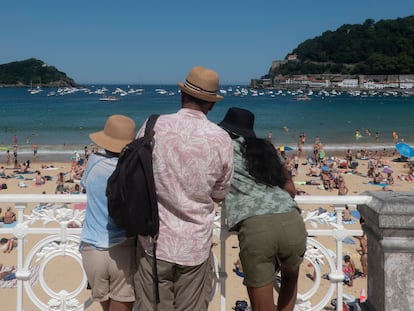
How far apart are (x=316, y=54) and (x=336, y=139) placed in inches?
5129

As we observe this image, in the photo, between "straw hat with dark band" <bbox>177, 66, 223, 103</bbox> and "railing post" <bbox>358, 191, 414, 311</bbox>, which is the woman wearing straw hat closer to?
"straw hat with dark band" <bbox>177, 66, 223, 103</bbox>

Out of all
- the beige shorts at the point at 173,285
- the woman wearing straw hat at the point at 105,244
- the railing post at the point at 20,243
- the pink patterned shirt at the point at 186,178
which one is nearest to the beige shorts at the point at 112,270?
the woman wearing straw hat at the point at 105,244

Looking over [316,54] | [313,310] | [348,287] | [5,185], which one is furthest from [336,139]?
[316,54]

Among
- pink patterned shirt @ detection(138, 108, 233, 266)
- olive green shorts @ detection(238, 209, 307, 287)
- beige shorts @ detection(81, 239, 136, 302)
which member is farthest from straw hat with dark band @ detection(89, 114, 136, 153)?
olive green shorts @ detection(238, 209, 307, 287)

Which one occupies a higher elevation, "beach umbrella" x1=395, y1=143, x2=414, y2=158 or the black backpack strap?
the black backpack strap

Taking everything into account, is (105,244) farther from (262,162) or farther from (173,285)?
(262,162)

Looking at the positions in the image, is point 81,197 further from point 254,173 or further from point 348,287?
point 348,287

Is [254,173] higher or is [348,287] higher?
[254,173]

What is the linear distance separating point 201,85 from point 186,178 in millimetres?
520

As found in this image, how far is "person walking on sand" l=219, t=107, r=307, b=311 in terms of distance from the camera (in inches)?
98.4

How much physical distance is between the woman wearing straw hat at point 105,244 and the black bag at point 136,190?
246mm

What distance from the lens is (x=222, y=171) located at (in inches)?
93.6

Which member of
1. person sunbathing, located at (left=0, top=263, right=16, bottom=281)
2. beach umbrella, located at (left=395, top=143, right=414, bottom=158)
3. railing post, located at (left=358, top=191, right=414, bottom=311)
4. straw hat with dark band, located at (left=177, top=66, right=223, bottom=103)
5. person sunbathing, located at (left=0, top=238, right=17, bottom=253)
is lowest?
person sunbathing, located at (left=0, top=263, right=16, bottom=281)

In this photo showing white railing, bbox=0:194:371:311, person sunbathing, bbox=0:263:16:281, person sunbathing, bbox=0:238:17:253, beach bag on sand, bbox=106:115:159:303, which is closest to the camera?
beach bag on sand, bbox=106:115:159:303
